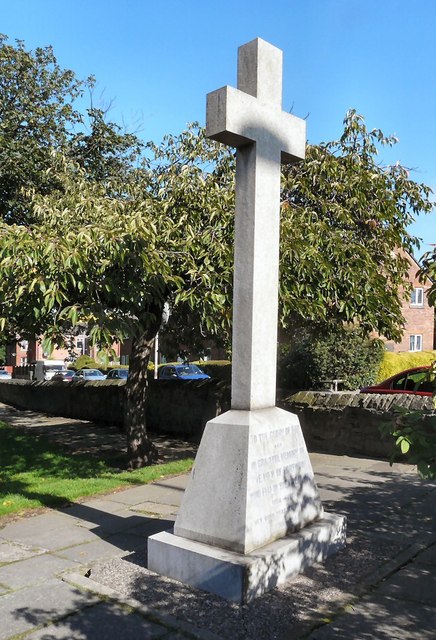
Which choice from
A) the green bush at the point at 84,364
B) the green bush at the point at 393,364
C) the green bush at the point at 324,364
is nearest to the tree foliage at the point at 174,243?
the green bush at the point at 324,364

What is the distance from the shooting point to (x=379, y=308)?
8680mm

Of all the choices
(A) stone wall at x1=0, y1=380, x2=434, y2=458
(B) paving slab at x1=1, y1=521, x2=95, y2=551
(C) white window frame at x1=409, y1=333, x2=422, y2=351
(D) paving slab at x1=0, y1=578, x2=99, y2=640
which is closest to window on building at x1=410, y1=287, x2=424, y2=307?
(C) white window frame at x1=409, y1=333, x2=422, y2=351

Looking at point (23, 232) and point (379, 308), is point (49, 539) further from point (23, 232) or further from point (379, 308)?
point (379, 308)

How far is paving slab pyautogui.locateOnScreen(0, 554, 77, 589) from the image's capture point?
4270 mm

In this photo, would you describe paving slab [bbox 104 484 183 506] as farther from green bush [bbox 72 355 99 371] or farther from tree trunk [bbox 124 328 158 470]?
green bush [bbox 72 355 99 371]

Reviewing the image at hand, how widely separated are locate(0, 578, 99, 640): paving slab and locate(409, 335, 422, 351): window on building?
35.1 metres

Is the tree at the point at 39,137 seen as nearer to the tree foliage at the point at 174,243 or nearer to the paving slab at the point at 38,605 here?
the tree foliage at the point at 174,243

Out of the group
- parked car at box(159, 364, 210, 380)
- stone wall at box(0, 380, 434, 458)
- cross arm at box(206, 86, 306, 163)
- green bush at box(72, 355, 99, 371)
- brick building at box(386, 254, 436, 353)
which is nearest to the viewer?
cross arm at box(206, 86, 306, 163)

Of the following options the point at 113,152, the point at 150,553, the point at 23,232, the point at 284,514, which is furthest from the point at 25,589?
the point at 113,152

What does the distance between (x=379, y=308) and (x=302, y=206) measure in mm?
2074

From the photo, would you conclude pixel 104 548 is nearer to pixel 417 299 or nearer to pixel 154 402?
pixel 154 402

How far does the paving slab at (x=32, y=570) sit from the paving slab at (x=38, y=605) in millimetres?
145

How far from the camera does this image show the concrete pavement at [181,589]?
11.4 ft

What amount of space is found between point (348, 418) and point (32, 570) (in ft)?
20.8
